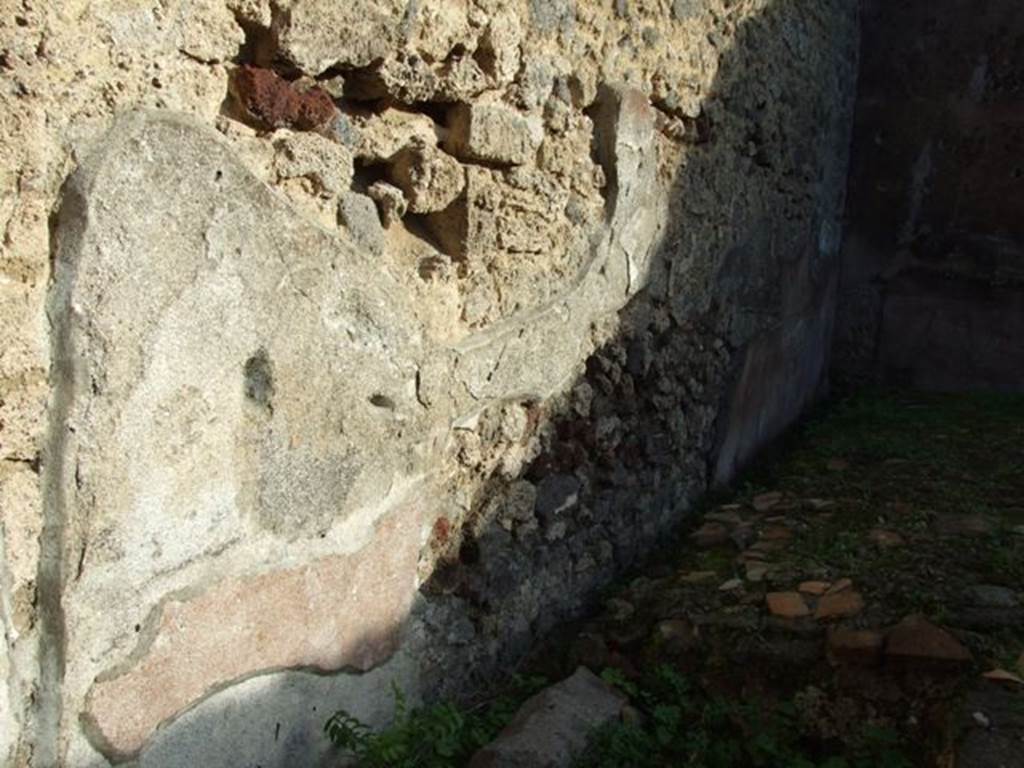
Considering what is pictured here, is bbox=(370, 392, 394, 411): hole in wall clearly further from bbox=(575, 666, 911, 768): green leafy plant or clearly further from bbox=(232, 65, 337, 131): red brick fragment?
bbox=(575, 666, 911, 768): green leafy plant

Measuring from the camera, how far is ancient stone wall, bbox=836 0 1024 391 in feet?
17.6

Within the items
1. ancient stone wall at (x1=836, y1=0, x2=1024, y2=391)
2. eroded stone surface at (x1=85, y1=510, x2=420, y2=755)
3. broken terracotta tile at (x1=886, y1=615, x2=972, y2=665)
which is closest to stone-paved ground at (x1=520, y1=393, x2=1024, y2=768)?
broken terracotta tile at (x1=886, y1=615, x2=972, y2=665)

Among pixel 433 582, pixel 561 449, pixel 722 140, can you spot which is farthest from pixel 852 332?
pixel 433 582

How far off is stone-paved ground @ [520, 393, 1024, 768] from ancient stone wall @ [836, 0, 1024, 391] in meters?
1.83

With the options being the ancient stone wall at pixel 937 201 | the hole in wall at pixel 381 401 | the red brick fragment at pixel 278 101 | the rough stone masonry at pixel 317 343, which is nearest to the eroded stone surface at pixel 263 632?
the rough stone masonry at pixel 317 343

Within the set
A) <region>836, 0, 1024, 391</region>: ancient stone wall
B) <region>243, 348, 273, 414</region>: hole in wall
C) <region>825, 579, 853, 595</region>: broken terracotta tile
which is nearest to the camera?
<region>243, 348, 273, 414</region>: hole in wall

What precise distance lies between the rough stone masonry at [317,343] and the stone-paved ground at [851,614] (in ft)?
0.76

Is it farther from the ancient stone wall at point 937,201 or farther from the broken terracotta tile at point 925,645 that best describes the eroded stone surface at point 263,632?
the ancient stone wall at point 937,201

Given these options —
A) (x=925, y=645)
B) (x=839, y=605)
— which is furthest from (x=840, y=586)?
(x=925, y=645)

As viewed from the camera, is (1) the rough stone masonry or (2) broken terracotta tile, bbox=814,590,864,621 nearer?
(1) the rough stone masonry

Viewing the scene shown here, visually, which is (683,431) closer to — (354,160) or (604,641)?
(604,641)

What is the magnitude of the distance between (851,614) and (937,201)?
145 inches

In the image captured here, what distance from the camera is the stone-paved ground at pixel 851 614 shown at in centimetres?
221

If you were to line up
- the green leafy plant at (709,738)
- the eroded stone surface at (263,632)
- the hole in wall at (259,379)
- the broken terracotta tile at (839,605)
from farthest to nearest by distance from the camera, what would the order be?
the broken terracotta tile at (839,605) → the green leafy plant at (709,738) → the hole in wall at (259,379) → the eroded stone surface at (263,632)
